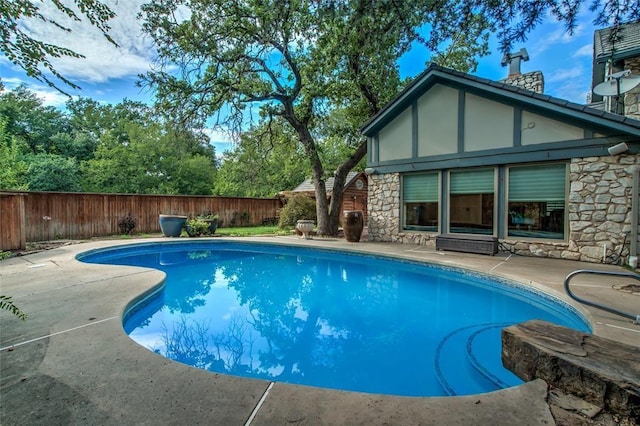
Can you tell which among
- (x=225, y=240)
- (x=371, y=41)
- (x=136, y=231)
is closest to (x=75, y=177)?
(x=136, y=231)

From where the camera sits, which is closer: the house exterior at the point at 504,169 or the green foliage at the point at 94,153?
the house exterior at the point at 504,169

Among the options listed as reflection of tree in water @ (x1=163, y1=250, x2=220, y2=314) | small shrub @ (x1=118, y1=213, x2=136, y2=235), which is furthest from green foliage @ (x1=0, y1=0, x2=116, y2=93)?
small shrub @ (x1=118, y1=213, x2=136, y2=235)

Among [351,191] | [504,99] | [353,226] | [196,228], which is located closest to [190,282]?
[353,226]

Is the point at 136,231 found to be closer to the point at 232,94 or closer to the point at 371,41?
the point at 232,94

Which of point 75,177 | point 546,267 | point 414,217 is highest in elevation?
point 75,177

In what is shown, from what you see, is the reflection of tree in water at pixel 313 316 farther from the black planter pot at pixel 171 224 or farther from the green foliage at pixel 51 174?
the green foliage at pixel 51 174

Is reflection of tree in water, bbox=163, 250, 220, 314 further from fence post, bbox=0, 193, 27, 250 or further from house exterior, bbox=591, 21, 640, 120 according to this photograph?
house exterior, bbox=591, 21, 640, 120

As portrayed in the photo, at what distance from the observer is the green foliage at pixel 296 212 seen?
14758 millimetres

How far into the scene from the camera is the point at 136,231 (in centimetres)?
1325

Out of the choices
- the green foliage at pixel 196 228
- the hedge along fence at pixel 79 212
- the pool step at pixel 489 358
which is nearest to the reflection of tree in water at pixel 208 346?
the pool step at pixel 489 358

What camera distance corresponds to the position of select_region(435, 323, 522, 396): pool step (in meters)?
2.70

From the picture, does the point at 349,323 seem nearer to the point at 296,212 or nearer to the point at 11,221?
the point at 11,221

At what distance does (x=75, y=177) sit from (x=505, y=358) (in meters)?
20.9

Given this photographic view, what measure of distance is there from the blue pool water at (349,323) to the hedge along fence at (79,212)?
425 cm
